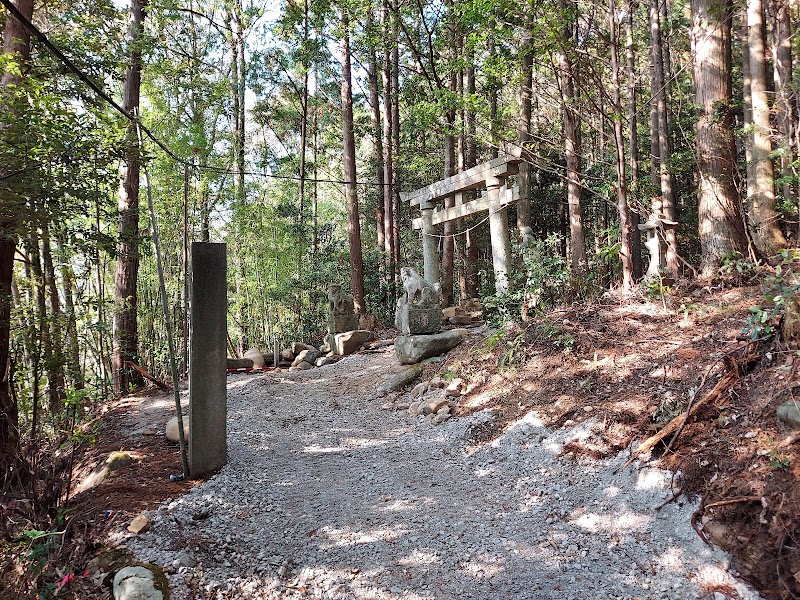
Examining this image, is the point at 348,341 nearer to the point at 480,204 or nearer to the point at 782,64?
the point at 480,204

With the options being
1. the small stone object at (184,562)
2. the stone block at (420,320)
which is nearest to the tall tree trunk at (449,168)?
the stone block at (420,320)

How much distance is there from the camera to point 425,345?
7051 millimetres

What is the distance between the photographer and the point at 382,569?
8.48 ft

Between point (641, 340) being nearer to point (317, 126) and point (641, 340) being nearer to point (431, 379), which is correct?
point (431, 379)

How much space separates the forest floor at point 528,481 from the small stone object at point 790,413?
0.06 meters

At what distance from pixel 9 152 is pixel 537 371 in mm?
4606

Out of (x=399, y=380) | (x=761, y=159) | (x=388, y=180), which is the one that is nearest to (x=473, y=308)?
(x=388, y=180)

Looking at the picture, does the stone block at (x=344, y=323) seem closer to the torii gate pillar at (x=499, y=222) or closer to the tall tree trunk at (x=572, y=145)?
the torii gate pillar at (x=499, y=222)

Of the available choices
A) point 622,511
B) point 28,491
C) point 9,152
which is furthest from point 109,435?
point 622,511

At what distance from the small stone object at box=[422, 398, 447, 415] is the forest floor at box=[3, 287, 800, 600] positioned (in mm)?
167

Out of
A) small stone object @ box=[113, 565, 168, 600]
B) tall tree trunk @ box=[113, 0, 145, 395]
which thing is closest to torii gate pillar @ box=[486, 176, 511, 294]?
tall tree trunk @ box=[113, 0, 145, 395]

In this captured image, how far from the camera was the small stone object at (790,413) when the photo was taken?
7.94ft

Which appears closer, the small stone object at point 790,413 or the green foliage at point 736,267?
the small stone object at point 790,413

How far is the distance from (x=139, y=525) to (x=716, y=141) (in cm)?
648
